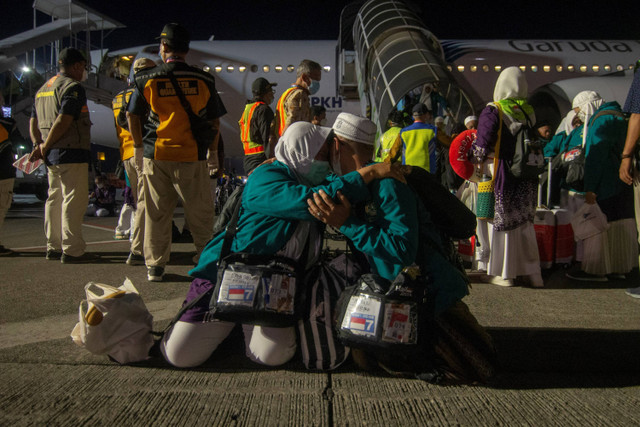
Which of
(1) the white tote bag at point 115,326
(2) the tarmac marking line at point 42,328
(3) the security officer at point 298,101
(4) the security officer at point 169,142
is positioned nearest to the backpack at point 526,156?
(3) the security officer at point 298,101

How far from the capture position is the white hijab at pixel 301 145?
79.6 inches

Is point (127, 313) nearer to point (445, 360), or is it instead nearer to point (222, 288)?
point (222, 288)

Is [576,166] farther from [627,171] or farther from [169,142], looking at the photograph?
[169,142]

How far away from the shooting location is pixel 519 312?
3039 millimetres

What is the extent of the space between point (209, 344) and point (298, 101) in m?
2.79

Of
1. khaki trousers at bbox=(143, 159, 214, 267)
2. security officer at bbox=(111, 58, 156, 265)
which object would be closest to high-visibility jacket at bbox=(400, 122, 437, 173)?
khaki trousers at bbox=(143, 159, 214, 267)

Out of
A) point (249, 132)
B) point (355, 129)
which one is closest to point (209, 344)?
point (355, 129)

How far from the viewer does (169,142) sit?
144 inches

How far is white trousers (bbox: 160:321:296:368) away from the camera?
2035mm

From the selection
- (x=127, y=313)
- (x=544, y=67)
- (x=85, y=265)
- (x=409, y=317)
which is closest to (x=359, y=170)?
(x=409, y=317)

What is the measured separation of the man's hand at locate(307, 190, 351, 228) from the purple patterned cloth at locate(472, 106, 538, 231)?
232 cm

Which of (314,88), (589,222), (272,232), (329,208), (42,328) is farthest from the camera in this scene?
(314,88)

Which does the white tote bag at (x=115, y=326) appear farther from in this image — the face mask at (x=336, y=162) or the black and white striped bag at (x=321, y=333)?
the face mask at (x=336, y=162)

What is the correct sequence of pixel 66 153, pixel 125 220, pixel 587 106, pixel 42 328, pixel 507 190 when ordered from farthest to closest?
pixel 125 220, pixel 66 153, pixel 587 106, pixel 507 190, pixel 42 328
